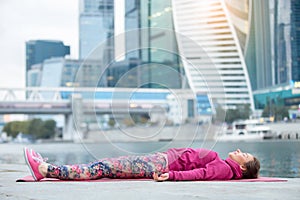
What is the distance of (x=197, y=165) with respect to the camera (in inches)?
143

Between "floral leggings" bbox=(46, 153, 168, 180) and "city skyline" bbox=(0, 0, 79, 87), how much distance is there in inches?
2704

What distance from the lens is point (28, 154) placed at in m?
3.47

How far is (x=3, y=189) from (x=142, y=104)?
3.22 m

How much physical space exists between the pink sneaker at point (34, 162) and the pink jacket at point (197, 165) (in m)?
0.78

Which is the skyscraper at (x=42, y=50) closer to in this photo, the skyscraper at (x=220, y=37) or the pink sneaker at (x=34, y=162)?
the skyscraper at (x=220, y=37)

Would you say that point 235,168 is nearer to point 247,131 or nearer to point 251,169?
point 251,169

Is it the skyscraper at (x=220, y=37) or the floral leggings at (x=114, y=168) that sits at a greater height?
the skyscraper at (x=220, y=37)

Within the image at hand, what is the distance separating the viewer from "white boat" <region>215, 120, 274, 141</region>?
167 feet

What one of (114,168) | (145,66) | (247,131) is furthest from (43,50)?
(114,168)

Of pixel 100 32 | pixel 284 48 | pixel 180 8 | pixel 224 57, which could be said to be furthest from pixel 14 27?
pixel 284 48

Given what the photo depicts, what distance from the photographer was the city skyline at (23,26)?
7619 cm

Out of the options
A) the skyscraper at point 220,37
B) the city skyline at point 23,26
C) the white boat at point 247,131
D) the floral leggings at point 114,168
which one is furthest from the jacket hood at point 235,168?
the city skyline at point 23,26

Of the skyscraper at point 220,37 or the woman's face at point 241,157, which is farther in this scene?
the skyscraper at point 220,37

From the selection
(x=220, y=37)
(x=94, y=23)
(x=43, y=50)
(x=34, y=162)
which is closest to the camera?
(x=34, y=162)
